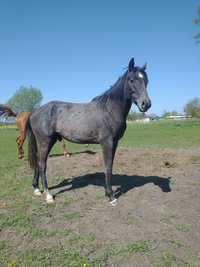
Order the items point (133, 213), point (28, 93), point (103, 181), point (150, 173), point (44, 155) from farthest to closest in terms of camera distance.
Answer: point (28, 93) → point (150, 173) → point (103, 181) → point (44, 155) → point (133, 213)

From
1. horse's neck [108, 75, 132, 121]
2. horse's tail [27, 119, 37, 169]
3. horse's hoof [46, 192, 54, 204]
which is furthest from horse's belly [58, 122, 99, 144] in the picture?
horse's hoof [46, 192, 54, 204]

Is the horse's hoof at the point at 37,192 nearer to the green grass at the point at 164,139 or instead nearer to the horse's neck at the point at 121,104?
the horse's neck at the point at 121,104

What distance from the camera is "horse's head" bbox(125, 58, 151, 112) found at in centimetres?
467

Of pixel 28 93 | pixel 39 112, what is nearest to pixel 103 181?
pixel 39 112

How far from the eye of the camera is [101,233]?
3945 millimetres

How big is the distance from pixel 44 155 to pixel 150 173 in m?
3.48

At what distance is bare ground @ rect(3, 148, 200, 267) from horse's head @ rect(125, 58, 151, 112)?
1956 mm

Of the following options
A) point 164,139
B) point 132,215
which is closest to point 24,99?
point 164,139

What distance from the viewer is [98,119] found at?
206 inches

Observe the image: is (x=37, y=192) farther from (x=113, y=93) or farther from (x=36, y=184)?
(x=113, y=93)

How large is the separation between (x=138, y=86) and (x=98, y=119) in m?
1.05

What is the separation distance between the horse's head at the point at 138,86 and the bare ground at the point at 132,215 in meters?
1.96

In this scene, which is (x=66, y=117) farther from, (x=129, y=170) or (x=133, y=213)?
(x=129, y=170)

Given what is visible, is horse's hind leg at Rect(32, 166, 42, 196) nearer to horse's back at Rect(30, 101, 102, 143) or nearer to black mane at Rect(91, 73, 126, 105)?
horse's back at Rect(30, 101, 102, 143)
